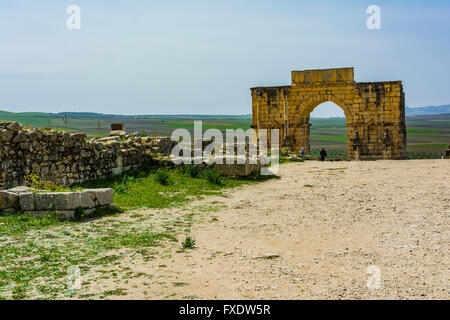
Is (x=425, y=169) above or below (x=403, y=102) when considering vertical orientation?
below

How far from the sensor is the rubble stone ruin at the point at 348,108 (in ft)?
83.7

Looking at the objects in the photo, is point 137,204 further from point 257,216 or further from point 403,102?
point 403,102

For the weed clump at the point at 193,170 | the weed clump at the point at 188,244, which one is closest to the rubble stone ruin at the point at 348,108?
the weed clump at the point at 193,170

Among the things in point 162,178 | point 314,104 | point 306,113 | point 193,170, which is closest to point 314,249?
point 162,178

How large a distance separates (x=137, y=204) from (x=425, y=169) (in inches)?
379

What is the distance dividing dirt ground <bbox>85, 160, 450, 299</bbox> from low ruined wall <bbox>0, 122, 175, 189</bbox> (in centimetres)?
289

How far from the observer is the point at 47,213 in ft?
26.7

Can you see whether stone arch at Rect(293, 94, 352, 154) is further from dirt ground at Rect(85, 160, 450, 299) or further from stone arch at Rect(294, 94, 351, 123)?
dirt ground at Rect(85, 160, 450, 299)

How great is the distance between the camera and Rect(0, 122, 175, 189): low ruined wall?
9570mm

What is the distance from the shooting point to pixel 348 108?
1024 inches

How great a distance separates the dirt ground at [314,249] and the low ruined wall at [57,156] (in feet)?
9.48

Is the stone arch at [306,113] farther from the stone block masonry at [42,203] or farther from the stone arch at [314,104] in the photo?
the stone block masonry at [42,203]

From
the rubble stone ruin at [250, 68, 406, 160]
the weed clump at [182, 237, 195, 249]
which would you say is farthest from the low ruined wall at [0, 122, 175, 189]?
the rubble stone ruin at [250, 68, 406, 160]
